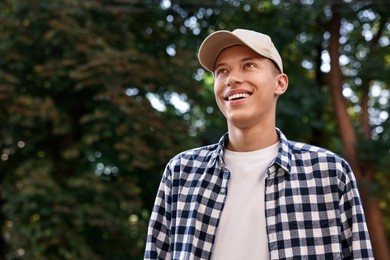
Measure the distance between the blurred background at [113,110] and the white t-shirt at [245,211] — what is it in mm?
6998

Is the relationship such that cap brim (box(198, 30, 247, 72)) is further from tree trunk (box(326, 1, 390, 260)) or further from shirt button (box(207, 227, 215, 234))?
tree trunk (box(326, 1, 390, 260))

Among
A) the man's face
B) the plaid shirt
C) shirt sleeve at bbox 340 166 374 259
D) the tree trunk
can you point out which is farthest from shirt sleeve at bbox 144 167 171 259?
the tree trunk

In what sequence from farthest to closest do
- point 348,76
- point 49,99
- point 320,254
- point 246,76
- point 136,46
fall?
point 348,76 → point 136,46 → point 49,99 → point 246,76 → point 320,254

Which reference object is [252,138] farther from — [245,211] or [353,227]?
[353,227]

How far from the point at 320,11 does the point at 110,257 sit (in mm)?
5264

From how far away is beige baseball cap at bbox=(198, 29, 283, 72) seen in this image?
1815 millimetres

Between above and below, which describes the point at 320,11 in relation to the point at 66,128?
above

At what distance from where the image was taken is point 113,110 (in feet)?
30.0

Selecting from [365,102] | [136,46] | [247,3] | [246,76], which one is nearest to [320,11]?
[247,3]

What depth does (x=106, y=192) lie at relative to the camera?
9031 mm

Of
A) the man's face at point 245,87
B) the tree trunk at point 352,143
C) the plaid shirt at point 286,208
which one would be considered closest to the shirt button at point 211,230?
the plaid shirt at point 286,208

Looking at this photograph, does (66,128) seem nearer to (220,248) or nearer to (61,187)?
(61,187)

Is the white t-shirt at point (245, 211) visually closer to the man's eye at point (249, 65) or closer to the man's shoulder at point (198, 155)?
the man's shoulder at point (198, 155)

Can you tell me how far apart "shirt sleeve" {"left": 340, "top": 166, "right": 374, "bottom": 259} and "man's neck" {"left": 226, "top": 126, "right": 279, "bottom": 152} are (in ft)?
0.85
